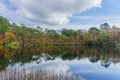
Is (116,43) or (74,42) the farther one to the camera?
(74,42)

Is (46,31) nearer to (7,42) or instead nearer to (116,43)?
(116,43)

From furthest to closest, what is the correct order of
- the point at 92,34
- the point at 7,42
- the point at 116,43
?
the point at 92,34
the point at 116,43
the point at 7,42

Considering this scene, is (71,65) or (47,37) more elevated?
(47,37)

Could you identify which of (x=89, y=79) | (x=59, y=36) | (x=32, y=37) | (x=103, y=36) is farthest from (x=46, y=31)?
(x=89, y=79)

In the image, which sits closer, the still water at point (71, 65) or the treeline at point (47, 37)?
the still water at point (71, 65)

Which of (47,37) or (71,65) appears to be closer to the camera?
(71,65)

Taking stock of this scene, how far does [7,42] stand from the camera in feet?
246

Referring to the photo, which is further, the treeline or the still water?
the treeline

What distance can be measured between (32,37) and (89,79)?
75175 mm

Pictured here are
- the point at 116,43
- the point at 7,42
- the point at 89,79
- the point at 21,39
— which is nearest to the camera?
the point at 89,79

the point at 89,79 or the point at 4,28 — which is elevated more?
the point at 4,28

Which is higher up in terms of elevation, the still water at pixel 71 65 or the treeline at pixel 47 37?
the treeline at pixel 47 37

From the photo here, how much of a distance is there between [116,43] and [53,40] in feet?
81.5

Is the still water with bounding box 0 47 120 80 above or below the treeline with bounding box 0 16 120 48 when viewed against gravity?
below
